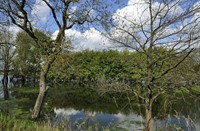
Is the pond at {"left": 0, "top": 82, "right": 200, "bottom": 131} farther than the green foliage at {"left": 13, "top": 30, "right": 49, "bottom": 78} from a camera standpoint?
No

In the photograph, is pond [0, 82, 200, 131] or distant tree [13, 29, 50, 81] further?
distant tree [13, 29, 50, 81]

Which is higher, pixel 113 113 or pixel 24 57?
pixel 24 57

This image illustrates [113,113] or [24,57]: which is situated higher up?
[24,57]

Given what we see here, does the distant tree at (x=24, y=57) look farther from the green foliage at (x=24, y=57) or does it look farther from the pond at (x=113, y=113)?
the pond at (x=113, y=113)

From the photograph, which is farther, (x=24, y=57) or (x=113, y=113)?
(x=24, y=57)

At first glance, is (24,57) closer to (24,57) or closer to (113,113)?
(24,57)

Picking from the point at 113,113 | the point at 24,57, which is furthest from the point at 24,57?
the point at 113,113

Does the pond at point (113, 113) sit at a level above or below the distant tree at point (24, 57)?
below

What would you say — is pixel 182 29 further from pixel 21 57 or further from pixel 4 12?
pixel 21 57

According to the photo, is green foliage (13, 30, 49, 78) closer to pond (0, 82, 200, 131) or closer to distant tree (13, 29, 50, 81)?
distant tree (13, 29, 50, 81)

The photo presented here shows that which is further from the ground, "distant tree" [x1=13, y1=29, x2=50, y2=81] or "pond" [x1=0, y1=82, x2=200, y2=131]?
"distant tree" [x1=13, y1=29, x2=50, y2=81]

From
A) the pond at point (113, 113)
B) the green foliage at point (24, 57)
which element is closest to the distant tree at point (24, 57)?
the green foliage at point (24, 57)

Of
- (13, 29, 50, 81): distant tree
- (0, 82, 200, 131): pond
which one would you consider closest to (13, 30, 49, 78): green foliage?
(13, 29, 50, 81): distant tree

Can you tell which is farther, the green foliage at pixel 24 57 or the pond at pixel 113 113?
the green foliage at pixel 24 57
